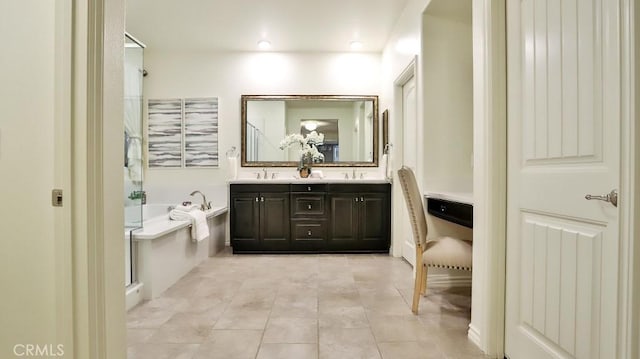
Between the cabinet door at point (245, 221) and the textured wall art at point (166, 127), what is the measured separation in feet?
3.77

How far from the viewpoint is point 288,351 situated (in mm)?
1737

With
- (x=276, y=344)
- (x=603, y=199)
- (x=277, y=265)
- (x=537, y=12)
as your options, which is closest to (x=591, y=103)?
(x=603, y=199)

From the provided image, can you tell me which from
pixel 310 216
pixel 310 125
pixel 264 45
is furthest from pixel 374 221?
pixel 264 45

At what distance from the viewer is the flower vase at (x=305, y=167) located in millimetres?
4297

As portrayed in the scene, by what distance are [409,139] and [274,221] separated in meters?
1.81

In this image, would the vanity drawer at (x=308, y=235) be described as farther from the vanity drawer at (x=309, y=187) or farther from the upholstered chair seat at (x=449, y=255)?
the upholstered chair seat at (x=449, y=255)

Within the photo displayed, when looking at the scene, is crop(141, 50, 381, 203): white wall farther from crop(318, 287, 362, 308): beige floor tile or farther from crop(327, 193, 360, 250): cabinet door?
crop(318, 287, 362, 308): beige floor tile

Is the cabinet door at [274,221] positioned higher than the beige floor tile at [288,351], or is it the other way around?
the cabinet door at [274,221]

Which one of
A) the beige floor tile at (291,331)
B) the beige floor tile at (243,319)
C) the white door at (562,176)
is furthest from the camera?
the beige floor tile at (243,319)

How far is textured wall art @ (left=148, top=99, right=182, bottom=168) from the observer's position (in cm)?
441

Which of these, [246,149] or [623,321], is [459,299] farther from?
[246,149]

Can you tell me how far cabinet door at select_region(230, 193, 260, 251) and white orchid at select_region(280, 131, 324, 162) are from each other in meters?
0.85

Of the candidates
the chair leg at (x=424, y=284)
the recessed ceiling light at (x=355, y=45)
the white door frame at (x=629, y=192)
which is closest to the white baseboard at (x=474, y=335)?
the chair leg at (x=424, y=284)

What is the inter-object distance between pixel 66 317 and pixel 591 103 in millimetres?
1842
